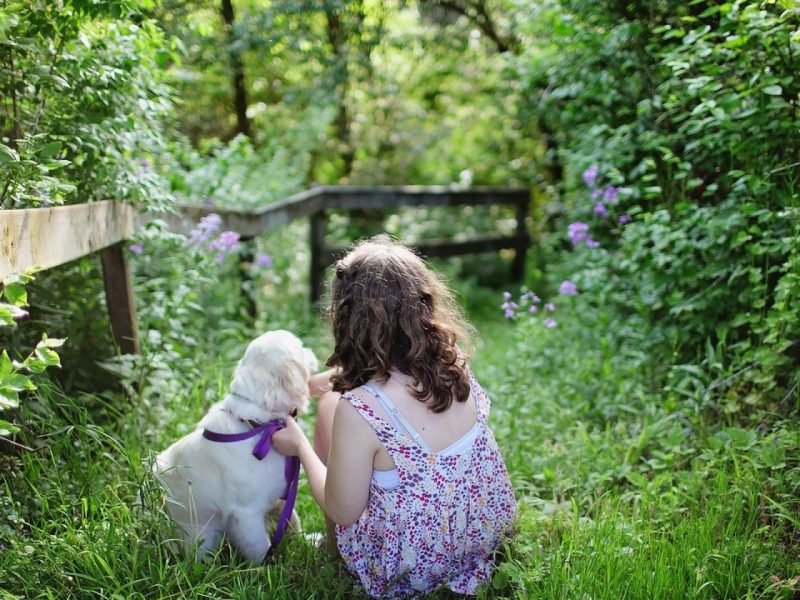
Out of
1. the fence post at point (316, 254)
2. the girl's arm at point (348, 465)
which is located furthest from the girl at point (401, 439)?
the fence post at point (316, 254)

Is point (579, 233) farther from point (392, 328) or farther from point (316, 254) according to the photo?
point (316, 254)

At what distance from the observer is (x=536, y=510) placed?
268 cm

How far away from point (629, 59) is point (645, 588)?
282cm

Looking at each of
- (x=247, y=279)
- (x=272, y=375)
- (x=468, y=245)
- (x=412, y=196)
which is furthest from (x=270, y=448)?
(x=468, y=245)

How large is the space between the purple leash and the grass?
0.13 m

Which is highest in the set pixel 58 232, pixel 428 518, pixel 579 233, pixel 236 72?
pixel 236 72

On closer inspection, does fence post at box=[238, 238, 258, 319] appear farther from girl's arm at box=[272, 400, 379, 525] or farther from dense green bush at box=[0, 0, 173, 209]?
girl's arm at box=[272, 400, 379, 525]

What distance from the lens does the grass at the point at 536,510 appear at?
216 cm

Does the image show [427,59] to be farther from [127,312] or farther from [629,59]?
[127,312]

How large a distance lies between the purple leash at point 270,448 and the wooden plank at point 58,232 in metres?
0.74

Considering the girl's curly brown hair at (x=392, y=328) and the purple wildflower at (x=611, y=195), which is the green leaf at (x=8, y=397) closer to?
the girl's curly brown hair at (x=392, y=328)

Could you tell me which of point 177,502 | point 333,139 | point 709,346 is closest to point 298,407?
point 177,502

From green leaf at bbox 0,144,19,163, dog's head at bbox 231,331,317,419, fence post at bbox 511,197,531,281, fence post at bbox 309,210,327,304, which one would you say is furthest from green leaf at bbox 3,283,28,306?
Answer: fence post at bbox 511,197,531,281

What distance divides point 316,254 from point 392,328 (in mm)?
3806
